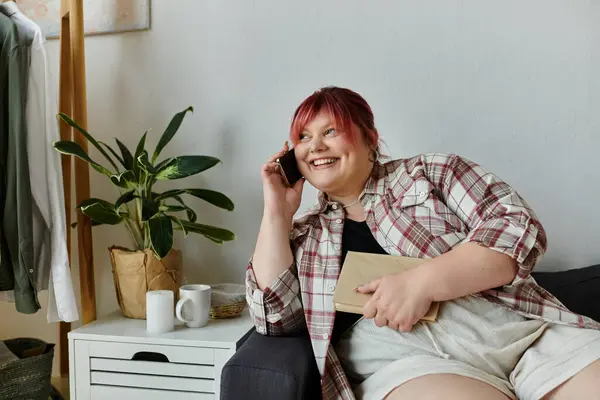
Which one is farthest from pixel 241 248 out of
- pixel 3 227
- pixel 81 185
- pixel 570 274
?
pixel 570 274

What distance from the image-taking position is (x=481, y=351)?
44.9 inches

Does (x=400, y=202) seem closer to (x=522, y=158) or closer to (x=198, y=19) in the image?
(x=522, y=158)

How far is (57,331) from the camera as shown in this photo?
226 centimetres

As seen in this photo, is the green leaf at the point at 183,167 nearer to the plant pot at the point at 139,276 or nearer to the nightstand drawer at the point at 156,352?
the plant pot at the point at 139,276

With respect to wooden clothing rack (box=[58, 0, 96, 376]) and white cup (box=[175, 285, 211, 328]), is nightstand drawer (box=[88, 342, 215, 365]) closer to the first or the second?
white cup (box=[175, 285, 211, 328])

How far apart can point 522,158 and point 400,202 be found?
71 centimetres

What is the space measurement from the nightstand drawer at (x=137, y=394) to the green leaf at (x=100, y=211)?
1.63 ft

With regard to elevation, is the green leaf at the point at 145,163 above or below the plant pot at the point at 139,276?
above

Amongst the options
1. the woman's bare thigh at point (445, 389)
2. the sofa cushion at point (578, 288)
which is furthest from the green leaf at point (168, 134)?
the sofa cushion at point (578, 288)

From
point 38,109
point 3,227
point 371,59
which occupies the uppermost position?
point 371,59

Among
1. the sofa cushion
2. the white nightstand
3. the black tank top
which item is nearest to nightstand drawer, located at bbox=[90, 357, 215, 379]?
the white nightstand

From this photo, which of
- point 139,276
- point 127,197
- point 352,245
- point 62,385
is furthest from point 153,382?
point 62,385

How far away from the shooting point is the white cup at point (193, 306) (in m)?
1.59

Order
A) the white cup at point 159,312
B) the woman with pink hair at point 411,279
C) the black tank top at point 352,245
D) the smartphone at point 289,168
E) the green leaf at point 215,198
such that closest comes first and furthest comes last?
the woman with pink hair at point 411,279 < the black tank top at point 352,245 < the smartphone at point 289,168 < the white cup at point 159,312 < the green leaf at point 215,198
